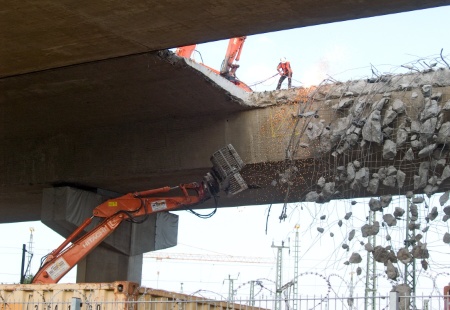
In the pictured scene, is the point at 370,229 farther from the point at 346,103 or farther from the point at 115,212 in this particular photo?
the point at 115,212

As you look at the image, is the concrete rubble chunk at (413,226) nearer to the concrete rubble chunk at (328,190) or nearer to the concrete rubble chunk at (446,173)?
the concrete rubble chunk at (446,173)

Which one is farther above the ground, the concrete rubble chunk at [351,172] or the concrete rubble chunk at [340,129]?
the concrete rubble chunk at [340,129]

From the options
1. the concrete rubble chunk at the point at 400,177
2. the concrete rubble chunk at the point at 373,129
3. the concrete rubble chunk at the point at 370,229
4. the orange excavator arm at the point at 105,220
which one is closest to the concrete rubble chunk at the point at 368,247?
the concrete rubble chunk at the point at 370,229

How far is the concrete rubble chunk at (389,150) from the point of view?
1623cm

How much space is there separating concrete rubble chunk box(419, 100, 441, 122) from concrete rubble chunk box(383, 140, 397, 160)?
74 centimetres

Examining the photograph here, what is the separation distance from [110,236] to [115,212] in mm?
2375

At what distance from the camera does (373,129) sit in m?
16.5

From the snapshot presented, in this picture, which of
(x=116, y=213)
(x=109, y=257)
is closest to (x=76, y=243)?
(x=116, y=213)

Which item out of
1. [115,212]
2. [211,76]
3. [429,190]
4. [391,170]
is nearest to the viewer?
[429,190]

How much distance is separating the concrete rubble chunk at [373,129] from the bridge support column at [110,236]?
346 inches

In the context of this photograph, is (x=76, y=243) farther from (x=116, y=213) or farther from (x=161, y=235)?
(x=161, y=235)

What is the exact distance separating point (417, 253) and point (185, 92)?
21.1 feet

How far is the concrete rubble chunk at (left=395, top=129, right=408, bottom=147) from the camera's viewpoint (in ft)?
53.4

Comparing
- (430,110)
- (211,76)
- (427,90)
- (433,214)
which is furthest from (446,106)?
(211,76)
